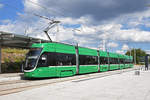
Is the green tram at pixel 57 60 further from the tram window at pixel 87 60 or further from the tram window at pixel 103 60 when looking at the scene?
the tram window at pixel 103 60

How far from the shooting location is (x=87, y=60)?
20.5 m

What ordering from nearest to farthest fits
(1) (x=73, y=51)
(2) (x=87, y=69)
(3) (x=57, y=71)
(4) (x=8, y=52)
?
(3) (x=57, y=71), (1) (x=73, y=51), (2) (x=87, y=69), (4) (x=8, y=52)

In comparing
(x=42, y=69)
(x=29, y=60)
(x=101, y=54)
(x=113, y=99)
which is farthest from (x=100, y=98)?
(x=101, y=54)

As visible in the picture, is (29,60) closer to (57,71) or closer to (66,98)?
(57,71)

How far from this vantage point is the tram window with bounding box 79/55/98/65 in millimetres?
19278

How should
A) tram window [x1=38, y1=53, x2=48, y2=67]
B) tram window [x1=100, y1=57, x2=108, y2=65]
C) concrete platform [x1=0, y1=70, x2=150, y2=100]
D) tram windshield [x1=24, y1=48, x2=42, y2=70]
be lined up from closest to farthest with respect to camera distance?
concrete platform [x1=0, y1=70, x2=150, y2=100] → tram windshield [x1=24, y1=48, x2=42, y2=70] → tram window [x1=38, y1=53, x2=48, y2=67] → tram window [x1=100, y1=57, x2=108, y2=65]

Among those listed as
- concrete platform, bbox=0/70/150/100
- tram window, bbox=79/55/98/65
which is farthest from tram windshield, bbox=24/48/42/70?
tram window, bbox=79/55/98/65

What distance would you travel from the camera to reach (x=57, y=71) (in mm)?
15461

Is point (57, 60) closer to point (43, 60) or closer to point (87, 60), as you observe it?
point (43, 60)

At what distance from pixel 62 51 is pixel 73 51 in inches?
77.6

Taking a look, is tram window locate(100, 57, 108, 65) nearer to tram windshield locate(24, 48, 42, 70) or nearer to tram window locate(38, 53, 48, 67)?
tram window locate(38, 53, 48, 67)

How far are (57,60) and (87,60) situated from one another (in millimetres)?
5791

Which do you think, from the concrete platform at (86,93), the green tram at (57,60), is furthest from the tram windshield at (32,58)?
the concrete platform at (86,93)

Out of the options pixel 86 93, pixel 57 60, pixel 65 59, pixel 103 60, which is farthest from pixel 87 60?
pixel 86 93
